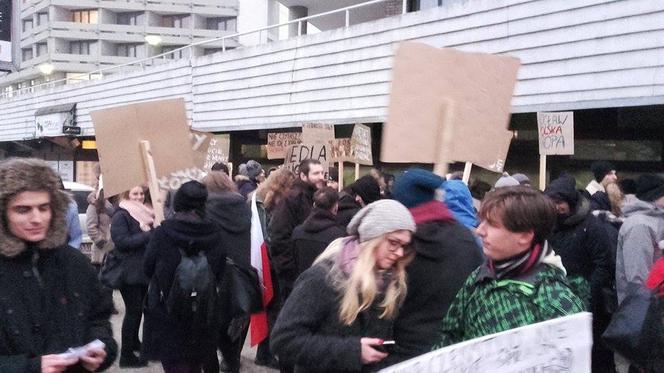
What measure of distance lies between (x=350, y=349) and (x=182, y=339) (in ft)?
7.24

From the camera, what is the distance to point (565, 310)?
258cm

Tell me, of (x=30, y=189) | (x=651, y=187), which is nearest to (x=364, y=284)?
(x=30, y=189)

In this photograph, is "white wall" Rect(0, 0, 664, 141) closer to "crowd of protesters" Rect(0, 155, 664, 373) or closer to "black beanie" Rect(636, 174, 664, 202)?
"black beanie" Rect(636, 174, 664, 202)

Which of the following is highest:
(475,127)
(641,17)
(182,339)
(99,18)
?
(99,18)

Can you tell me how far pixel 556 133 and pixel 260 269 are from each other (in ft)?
18.6

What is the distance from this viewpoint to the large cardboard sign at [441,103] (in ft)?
12.1

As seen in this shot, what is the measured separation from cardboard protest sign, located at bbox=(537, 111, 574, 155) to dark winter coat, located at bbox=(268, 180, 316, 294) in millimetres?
4815

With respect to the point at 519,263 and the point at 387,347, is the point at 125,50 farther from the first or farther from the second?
the point at 519,263

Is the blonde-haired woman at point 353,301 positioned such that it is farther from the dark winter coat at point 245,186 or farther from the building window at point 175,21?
the building window at point 175,21

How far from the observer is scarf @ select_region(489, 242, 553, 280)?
2.71 meters

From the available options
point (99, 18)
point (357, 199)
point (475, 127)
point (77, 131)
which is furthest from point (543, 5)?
point (99, 18)

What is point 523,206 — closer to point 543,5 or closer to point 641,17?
point 641,17

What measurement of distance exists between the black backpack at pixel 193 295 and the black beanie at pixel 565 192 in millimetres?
2231

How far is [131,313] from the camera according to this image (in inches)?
269
